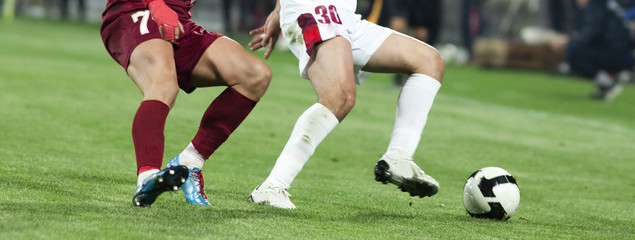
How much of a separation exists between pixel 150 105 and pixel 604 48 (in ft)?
44.1

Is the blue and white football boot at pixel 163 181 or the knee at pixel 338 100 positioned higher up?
the knee at pixel 338 100

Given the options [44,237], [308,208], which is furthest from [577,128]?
[44,237]

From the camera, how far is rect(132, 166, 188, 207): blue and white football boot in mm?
4020

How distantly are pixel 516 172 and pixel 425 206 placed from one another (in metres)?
2.31

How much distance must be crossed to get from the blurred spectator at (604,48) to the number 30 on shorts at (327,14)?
12.1 metres

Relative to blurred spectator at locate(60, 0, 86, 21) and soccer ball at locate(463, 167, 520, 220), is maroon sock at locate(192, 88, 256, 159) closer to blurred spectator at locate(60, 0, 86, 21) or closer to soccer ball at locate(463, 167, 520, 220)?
soccer ball at locate(463, 167, 520, 220)

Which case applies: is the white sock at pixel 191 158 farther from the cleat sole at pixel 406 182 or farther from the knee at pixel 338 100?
the cleat sole at pixel 406 182

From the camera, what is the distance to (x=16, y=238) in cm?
348

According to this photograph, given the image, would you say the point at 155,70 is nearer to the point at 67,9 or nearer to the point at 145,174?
the point at 145,174

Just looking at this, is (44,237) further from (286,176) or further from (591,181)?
(591,181)

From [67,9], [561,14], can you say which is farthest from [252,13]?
[561,14]

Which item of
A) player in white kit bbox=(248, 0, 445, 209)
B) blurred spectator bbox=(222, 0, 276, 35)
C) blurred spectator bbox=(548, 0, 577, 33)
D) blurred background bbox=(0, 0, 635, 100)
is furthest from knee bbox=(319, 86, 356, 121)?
blurred spectator bbox=(222, 0, 276, 35)

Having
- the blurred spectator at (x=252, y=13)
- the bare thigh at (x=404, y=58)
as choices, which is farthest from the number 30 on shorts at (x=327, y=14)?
the blurred spectator at (x=252, y=13)

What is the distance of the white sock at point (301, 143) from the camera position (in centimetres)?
470
